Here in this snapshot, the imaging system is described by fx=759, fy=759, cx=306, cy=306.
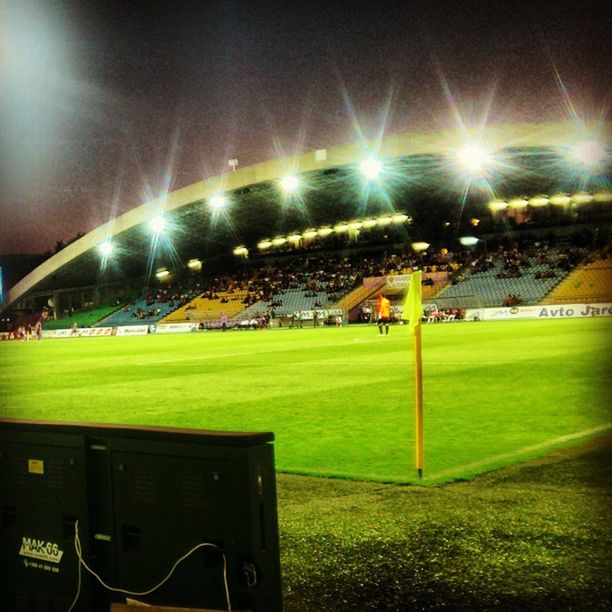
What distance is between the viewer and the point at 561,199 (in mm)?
57469

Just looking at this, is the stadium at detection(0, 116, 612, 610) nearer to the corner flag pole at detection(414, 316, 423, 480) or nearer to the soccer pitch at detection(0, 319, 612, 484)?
the soccer pitch at detection(0, 319, 612, 484)

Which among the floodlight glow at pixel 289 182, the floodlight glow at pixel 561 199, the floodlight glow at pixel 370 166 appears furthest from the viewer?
the floodlight glow at pixel 561 199

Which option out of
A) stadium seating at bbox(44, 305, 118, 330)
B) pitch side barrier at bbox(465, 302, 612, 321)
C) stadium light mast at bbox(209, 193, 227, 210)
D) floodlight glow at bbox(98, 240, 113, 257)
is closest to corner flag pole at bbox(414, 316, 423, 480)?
pitch side barrier at bbox(465, 302, 612, 321)

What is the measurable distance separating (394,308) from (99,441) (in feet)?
162

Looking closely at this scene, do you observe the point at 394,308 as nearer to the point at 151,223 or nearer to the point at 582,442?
the point at 151,223

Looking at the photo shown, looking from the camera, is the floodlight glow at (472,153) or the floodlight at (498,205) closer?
the floodlight glow at (472,153)

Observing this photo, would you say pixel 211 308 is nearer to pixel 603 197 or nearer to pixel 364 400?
pixel 603 197

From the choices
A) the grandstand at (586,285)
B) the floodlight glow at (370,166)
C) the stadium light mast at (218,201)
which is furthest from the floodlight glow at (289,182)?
the grandstand at (586,285)

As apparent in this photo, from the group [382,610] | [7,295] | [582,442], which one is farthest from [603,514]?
[7,295]

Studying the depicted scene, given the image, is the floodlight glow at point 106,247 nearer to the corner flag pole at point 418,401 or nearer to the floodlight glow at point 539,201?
the floodlight glow at point 539,201

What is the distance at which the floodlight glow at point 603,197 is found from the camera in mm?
54388

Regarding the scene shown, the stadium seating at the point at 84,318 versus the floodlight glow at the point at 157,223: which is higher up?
the floodlight glow at the point at 157,223

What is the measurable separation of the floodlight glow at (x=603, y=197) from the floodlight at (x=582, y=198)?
35 centimetres

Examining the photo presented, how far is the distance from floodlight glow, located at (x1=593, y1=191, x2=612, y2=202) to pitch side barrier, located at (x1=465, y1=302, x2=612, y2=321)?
13.6 meters
